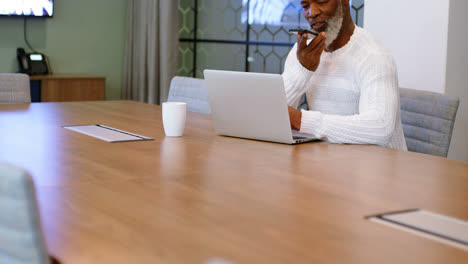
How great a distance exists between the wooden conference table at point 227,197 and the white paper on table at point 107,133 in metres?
0.06

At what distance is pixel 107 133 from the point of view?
6.57 feet

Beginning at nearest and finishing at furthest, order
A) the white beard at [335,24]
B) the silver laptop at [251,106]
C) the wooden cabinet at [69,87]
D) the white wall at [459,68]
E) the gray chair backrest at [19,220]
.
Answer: the gray chair backrest at [19,220]
the silver laptop at [251,106]
the white beard at [335,24]
the white wall at [459,68]
the wooden cabinet at [69,87]

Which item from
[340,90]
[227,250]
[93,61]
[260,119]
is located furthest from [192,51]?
[227,250]

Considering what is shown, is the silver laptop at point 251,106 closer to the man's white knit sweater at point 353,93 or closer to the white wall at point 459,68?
the man's white knit sweater at point 353,93

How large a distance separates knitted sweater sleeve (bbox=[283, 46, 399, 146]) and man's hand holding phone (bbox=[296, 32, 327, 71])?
157mm

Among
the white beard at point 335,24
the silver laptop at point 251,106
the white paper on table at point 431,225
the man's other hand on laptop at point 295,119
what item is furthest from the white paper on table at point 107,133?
the white paper on table at point 431,225

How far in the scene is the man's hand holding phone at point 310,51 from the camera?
2.14 metres

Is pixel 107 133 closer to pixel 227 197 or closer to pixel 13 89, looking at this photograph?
pixel 227 197

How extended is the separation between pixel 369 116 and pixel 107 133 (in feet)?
2.81

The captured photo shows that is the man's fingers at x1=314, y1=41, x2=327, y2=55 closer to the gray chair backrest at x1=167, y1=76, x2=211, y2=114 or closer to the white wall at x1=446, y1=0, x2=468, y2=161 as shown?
the gray chair backrest at x1=167, y1=76, x2=211, y2=114

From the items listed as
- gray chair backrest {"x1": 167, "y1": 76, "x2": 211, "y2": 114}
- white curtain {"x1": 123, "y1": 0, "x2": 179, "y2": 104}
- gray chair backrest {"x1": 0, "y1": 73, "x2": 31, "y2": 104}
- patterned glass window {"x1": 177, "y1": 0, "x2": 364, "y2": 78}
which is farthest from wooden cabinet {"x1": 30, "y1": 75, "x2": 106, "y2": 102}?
gray chair backrest {"x1": 167, "y1": 76, "x2": 211, "y2": 114}

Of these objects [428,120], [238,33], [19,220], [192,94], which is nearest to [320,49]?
[428,120]

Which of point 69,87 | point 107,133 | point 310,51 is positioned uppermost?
point 310,51

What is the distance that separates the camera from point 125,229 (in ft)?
3.22
